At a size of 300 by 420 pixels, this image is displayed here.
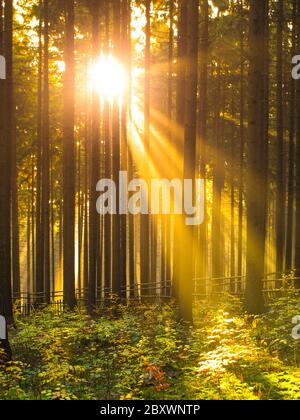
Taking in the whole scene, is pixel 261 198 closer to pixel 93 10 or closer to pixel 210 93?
pixel 93 10

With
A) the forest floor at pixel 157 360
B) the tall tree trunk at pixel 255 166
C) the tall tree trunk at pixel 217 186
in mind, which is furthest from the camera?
the tall tree trunk at pixel 217 186

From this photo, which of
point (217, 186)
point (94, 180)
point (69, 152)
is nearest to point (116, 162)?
point (94, 180)

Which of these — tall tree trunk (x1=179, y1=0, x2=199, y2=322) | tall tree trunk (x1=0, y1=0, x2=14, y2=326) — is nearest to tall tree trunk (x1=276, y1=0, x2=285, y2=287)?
tall tree trunk (x1=179, y1=0, x2=199, y2=322)

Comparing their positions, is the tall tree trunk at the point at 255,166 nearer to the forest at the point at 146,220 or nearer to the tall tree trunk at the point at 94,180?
the forest at the point at 146,220

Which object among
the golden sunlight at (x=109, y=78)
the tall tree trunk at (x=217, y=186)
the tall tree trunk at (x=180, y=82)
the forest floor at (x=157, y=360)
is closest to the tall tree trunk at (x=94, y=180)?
the forest floor at (x=157, y=360)

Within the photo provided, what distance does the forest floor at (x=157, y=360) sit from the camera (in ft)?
27.0

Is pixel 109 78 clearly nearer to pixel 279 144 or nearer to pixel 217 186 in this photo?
pixel 217 186

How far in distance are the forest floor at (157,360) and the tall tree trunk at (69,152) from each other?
2199 mm

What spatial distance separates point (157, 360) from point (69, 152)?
25.9 feet

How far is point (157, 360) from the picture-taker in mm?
9977

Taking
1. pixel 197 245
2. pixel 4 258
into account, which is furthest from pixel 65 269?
pixel 197 245
